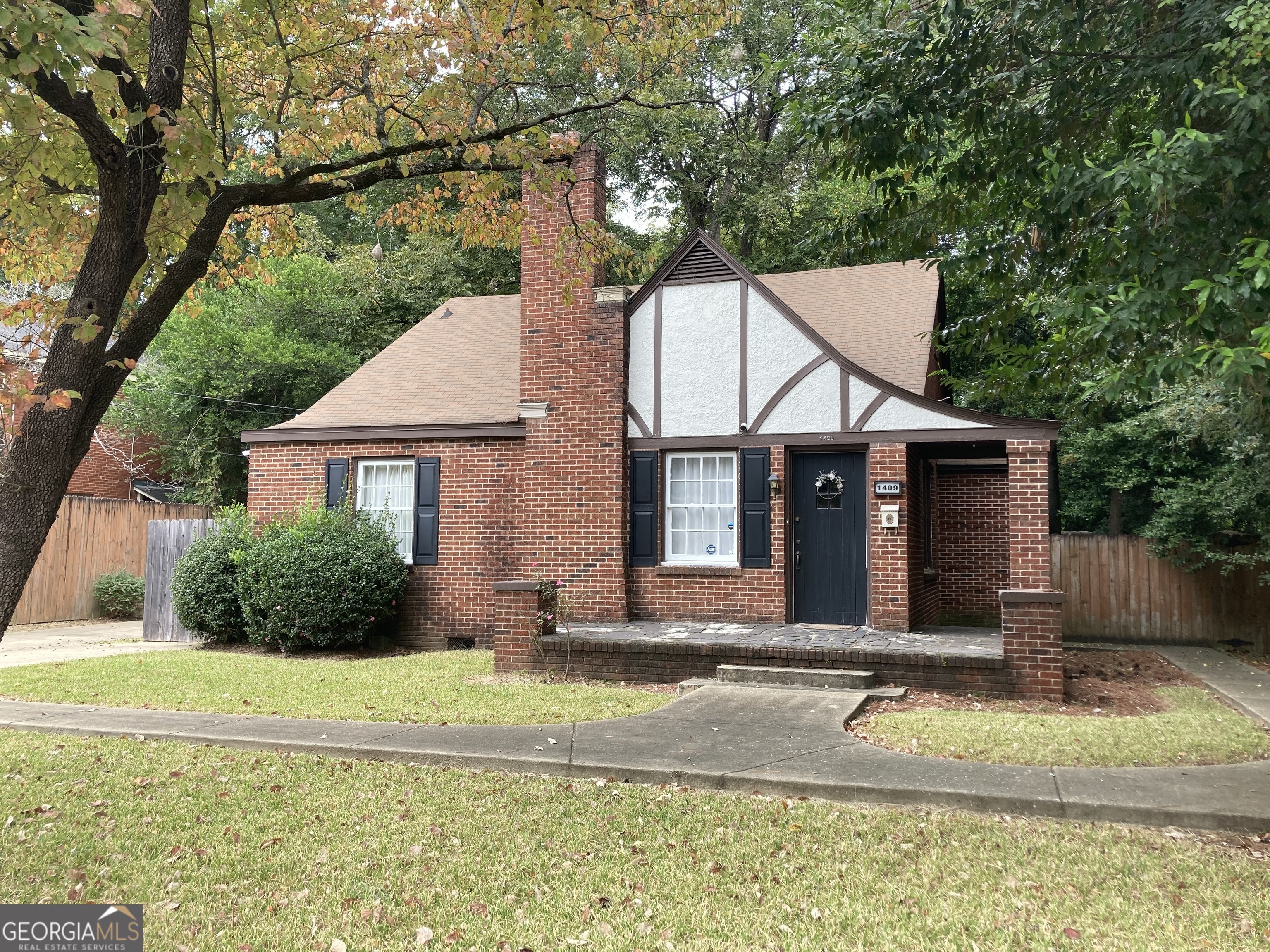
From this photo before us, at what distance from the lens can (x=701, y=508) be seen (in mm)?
12297

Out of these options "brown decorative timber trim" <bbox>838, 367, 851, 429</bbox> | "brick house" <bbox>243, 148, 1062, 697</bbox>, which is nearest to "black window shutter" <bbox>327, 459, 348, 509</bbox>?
"brick house" <bbox>243, 148, 1062, 697</bbox>

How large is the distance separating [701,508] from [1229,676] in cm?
655

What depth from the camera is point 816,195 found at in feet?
74.6

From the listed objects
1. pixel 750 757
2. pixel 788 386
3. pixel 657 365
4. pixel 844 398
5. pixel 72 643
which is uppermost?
pixel 657 365

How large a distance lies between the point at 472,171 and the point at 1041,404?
1529cm

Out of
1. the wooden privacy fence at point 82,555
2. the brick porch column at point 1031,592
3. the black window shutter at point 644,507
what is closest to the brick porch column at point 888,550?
the brick porch column at point 1031,592

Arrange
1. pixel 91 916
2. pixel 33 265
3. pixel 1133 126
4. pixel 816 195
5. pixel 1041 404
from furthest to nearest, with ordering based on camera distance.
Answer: pixel 816 195, pixel 1041 404, pixel 1133 126, pixel 33 265, pixel 91 916

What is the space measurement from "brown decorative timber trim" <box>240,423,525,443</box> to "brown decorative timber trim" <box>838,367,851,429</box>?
4369mm

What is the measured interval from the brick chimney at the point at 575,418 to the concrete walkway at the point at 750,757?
4.07 m

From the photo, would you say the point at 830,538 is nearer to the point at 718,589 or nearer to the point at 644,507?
the point at 718,589

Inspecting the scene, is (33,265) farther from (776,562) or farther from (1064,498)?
(1064,498)

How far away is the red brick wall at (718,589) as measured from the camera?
38.6 ft

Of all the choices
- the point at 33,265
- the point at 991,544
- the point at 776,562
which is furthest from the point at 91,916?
the point at 991,544

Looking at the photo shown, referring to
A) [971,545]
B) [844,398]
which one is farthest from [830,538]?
[971,545]
